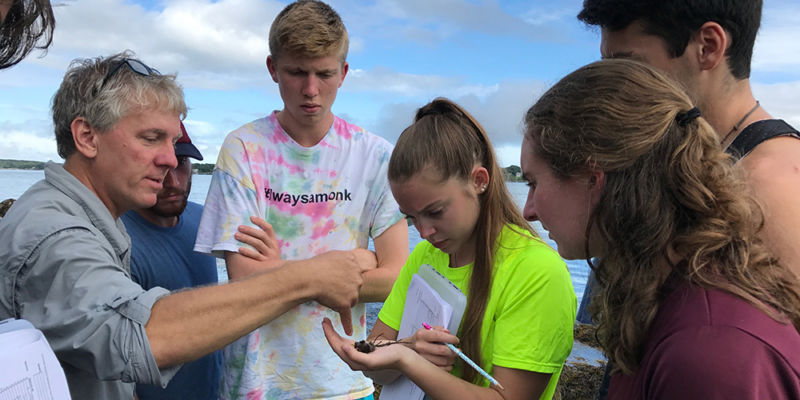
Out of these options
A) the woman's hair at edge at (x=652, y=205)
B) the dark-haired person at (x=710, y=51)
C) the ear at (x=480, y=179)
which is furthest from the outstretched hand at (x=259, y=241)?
the dark-haired person at (x=710, y=51)

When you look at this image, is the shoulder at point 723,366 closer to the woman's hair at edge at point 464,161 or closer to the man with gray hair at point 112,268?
the woman's hair at edge at point 464,161

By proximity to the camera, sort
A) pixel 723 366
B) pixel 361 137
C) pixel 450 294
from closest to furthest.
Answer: pixel 723 366, pixel 450 294, pixel 361 137

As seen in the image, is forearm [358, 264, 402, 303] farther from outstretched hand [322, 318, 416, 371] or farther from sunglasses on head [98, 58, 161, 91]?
sunglasses on head [98, 58, 161, 91]

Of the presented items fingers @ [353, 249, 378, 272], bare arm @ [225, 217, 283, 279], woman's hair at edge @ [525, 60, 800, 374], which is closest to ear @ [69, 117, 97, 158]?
bare arm @ [225, 217, 283, 279]

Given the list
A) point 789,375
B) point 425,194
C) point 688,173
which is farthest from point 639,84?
point 425,194

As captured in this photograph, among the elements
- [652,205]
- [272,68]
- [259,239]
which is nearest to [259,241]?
[259,239]

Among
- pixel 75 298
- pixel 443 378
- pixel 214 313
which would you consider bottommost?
pixel 443 378

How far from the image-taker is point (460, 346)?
2322 mm

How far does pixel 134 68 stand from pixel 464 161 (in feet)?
5.13

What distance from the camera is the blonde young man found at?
3.00 meters

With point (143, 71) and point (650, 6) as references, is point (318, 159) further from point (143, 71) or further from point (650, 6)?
point (650, 6)

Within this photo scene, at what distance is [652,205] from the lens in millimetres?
1492

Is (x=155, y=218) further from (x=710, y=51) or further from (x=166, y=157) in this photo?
(x=710, y=51)

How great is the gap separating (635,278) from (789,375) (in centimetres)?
39
